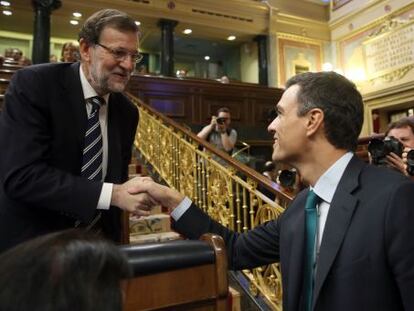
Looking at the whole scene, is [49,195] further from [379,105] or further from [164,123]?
[379,105]

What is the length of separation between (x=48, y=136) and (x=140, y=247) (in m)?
0.54

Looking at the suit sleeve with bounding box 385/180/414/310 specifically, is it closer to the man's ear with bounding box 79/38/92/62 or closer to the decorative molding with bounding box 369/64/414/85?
the man's ear with bounding box 79/38/92/62

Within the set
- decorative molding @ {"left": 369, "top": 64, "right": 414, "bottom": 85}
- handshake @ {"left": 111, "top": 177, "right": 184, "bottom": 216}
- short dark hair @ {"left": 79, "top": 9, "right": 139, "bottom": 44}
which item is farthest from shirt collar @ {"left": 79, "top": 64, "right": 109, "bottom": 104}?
decorative molding @ {"left": 369, "top": 64, "right": 414, "bottom": 85}

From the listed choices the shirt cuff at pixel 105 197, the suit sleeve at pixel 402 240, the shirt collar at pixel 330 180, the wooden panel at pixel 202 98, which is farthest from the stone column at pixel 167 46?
the suit sleeve at pixel 402 240

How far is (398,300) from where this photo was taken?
→ 96 centimetres

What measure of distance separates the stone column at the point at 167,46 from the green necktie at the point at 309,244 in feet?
28.2

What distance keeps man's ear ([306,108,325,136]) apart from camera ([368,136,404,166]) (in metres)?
1.09

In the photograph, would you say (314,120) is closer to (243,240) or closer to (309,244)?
(309,244)

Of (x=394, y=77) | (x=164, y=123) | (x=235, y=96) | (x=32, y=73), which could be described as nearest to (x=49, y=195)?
(x=32, y=73)

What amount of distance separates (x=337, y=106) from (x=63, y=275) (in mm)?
941

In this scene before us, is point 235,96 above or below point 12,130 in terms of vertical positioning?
above

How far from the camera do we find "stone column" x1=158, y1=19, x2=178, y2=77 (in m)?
9.49

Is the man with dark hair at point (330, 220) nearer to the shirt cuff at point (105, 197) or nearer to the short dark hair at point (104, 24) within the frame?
the shirt cuff at point (105, 197)

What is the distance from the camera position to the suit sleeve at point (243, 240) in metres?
1.38
